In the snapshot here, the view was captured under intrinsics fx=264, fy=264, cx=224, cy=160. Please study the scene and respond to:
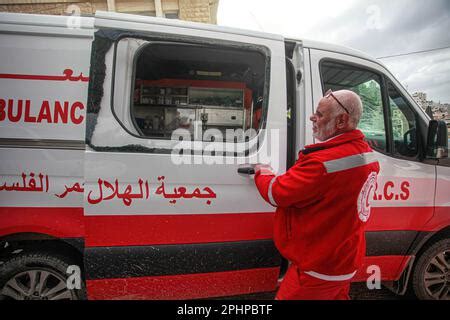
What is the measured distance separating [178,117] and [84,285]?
4.58ft

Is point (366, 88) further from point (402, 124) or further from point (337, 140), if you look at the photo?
point (337, 140)

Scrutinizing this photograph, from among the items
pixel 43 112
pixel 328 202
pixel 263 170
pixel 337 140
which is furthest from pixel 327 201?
pixel 43 112

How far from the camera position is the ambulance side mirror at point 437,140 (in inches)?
82.7

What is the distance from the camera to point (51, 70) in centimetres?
176

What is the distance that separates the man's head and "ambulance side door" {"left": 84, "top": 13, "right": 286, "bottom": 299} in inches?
19.8

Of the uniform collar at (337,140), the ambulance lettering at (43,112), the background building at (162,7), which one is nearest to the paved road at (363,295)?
the uniform collar at (337,140)

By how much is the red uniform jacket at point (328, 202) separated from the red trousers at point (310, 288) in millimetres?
47

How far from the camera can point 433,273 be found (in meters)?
2.45

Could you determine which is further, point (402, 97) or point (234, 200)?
point (402, 97)

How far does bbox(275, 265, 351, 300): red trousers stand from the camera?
1499 mm

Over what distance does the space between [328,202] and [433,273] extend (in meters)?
1.94

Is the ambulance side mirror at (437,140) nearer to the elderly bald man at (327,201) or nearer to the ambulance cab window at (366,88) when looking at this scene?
the ambulance cab window at (366,88)

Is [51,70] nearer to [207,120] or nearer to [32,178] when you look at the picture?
[32,178]

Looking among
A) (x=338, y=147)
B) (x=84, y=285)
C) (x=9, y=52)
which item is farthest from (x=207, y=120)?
(x=84, y=285)
